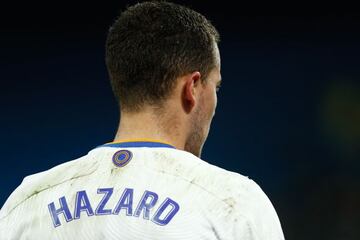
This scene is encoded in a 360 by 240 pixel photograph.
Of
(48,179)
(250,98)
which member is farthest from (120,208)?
(250,98)

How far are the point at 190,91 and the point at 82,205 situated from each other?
184 millimetres

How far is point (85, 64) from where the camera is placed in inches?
127

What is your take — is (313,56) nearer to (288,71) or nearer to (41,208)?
(288,71)

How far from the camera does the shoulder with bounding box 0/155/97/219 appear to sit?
2.31 feet

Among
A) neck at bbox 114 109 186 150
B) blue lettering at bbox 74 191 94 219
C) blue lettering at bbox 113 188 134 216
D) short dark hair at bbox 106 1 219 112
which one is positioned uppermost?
short dark hair at bbox 106 1 219 112

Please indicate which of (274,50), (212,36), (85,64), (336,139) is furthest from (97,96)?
(212,36)

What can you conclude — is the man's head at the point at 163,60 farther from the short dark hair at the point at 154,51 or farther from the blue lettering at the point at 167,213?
the blue lettering at the point at 167,213

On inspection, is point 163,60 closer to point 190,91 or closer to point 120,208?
point 190,91

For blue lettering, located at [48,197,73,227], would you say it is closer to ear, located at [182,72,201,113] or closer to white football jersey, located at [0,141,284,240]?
white football jersey, located at [0,141,284,240]

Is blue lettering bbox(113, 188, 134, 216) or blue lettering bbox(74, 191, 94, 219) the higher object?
blue lettering bbox(113, 188, 134, 216)

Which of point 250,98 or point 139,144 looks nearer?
point 139,144

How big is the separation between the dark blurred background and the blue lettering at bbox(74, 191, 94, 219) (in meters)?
2.37

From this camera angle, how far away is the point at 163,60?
731mm

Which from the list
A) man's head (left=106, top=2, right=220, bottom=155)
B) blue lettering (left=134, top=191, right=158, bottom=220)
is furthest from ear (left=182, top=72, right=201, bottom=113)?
blue lettering (left=134, top=191, right=158, bottom=220)
